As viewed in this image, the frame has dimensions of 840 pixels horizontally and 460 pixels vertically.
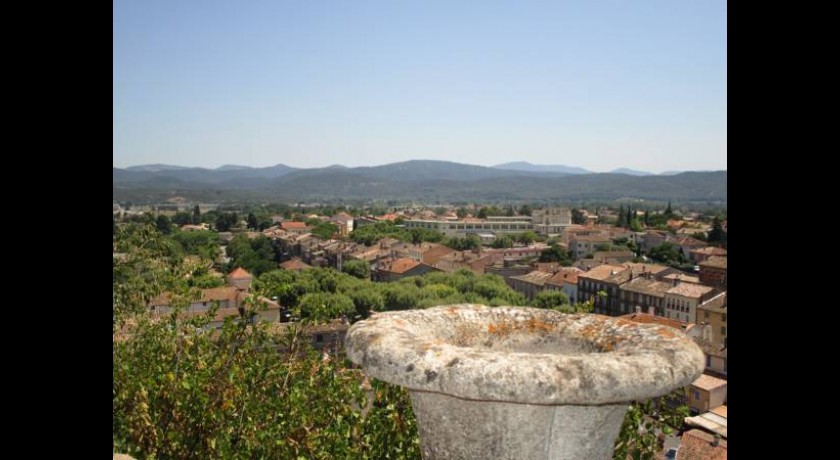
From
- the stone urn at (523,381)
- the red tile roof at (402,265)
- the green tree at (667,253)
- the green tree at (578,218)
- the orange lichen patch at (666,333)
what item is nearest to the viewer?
the stone urn at (523,381)

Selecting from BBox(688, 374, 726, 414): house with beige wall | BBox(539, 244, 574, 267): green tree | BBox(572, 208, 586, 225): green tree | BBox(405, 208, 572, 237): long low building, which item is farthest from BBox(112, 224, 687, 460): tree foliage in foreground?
BBox(572, 208, 586, 225): green tree

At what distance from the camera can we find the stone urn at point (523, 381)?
1.92 meters

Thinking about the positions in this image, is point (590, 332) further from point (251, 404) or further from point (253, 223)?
point (253, 223)

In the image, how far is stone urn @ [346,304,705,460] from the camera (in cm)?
192

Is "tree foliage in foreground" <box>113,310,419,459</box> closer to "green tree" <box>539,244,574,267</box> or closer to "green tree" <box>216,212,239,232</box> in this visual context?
"green tree" <box>539,244,574,267</box>

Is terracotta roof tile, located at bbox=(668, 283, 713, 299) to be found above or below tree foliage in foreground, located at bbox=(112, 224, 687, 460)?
below

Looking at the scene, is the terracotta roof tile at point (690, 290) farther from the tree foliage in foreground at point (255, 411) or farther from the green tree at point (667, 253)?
the tree foliage in foreground at point (255, 411)

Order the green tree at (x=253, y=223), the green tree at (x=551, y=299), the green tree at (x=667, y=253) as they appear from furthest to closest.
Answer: the green tree at (x=253, y=223) < the green tree at (x=667, y=253) < the green tree at (x=551, y=299)

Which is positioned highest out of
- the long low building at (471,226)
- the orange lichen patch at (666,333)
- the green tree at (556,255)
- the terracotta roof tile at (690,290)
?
the orange lichen patch at (666,333)

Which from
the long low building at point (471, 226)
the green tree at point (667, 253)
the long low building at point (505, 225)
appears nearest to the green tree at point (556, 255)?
the green tree at point (667, 253)

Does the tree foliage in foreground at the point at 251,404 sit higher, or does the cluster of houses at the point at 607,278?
the tree foliage in foreground at the point at 251,404
